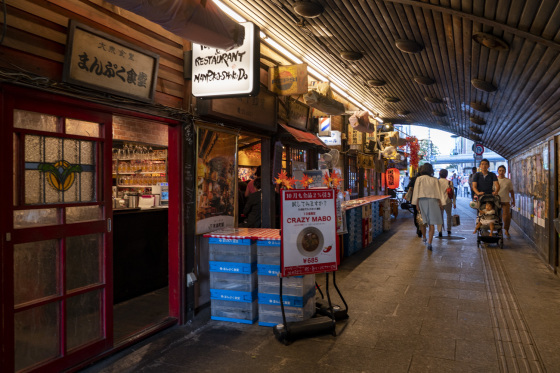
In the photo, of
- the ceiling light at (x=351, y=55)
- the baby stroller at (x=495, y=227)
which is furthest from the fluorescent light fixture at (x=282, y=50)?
the baby stroller at (x=495, y=227)

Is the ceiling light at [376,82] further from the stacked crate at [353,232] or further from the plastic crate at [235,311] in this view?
the plastic crate at [235,311]

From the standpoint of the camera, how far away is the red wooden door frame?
3201 millimetres

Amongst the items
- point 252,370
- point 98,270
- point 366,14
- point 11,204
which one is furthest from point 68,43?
point 366,14

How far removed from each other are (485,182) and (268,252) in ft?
26.2

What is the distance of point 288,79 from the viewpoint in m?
7.38

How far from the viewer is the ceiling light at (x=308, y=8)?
222 inches

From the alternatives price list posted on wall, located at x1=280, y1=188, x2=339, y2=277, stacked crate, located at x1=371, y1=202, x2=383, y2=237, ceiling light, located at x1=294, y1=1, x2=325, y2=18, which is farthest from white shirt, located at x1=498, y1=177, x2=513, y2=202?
price list posted on wall, located at x1=280, y1=188, x2=339, y2=277

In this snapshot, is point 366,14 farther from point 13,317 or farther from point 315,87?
point 13,317

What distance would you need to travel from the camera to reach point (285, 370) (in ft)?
12.5

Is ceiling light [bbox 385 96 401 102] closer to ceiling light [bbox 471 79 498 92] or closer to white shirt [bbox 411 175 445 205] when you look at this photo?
white shirt [bbox 411 175 445 205]

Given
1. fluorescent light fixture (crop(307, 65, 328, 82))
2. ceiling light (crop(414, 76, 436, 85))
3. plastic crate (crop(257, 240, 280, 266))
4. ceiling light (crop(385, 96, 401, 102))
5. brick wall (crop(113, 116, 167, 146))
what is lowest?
plastic crate (crop(257, 240, 280, 266))

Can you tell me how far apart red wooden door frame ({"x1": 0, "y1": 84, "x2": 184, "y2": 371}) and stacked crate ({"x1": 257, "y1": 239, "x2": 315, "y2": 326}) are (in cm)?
109

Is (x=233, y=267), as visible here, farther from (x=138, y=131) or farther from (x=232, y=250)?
(x=138, y=131)

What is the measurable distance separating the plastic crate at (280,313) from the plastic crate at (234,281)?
0.29 metres
